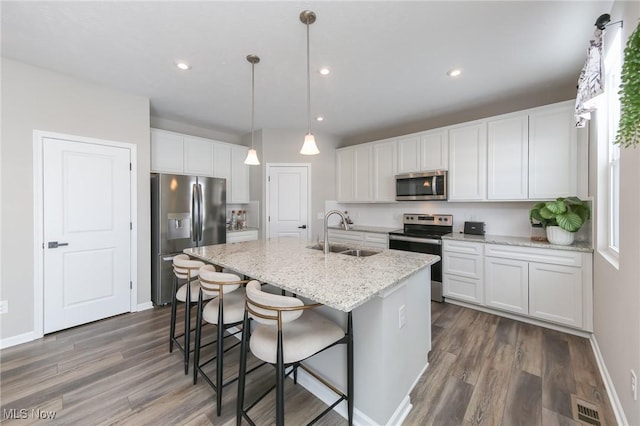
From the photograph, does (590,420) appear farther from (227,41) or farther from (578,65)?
(227,41)

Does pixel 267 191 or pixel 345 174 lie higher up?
pixel 345 174

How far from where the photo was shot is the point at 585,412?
5.23 feet

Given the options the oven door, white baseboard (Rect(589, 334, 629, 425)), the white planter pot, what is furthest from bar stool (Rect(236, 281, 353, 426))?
the white planter pot

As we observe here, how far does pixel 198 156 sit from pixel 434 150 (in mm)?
3583

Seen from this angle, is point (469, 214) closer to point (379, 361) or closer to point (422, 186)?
point (422, 186)

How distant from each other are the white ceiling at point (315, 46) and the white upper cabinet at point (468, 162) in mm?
394

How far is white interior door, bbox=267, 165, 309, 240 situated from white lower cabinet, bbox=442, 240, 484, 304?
2257 millimetres

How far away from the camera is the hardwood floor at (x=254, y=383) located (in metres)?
1.58

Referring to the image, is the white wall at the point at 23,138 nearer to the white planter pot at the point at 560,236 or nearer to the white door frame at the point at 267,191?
the white door frame at the point at 267,191

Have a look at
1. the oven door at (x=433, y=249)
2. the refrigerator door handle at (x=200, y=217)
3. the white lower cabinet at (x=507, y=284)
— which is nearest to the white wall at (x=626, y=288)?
the white lower cabinet at (x=507, y=284)

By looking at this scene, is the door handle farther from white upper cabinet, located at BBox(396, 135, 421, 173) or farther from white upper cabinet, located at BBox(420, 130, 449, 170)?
white upper cabinet, located at BBox(420, 130, 449, 170)

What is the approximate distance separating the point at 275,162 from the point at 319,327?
11.4 ft

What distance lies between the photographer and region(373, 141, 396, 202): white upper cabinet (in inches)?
165

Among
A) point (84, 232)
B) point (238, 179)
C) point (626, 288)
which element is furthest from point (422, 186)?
point (84, 232)
